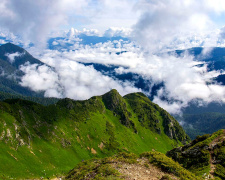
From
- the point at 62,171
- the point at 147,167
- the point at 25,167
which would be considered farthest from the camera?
the point at 62,171

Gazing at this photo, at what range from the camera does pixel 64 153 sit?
152000 millimetres

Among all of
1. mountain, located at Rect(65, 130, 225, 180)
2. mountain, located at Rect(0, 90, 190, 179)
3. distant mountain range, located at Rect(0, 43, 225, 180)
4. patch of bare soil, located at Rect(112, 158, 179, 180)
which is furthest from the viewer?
mountain, located at Rect(0, 90, 190, 179)

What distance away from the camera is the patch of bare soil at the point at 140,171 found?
2752cm

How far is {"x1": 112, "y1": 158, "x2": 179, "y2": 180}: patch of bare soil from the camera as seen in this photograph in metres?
27.5

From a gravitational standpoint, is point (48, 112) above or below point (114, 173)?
above

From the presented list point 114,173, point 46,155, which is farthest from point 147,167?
point 46,155

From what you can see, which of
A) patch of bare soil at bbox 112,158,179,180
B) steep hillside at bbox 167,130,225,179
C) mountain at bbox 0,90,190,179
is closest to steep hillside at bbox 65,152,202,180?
patch of bare soil at bbox 112,158,179,180

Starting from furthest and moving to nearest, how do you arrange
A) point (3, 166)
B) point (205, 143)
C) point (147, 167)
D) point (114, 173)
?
Result: point (3, 166) < point (205, 143) < point (147, 167) < point (114, 173)

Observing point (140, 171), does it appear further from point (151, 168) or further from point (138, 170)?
point (151, 168)

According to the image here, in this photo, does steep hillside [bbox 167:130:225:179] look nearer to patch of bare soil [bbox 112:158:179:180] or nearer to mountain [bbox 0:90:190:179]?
patch of bare soil [bbox 112:158:179:180]

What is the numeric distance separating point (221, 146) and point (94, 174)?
140 ft

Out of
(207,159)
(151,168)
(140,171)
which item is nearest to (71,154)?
(207,159)

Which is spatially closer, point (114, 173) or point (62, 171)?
point (114, 173)

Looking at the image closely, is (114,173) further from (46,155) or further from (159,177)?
(46,155)
